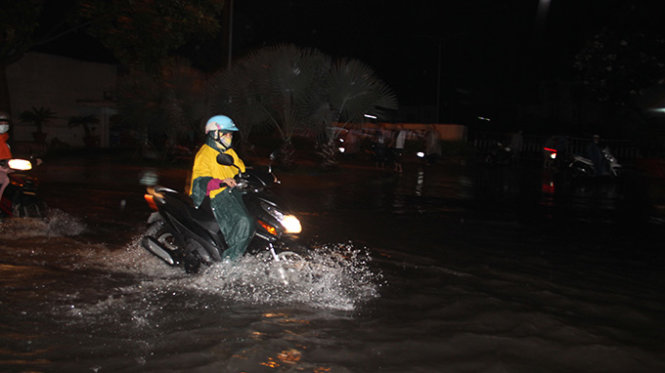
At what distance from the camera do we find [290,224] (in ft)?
19.7

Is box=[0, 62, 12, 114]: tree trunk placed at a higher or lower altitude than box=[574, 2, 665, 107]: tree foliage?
lower

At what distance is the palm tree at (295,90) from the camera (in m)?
20.7

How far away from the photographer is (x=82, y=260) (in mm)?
7332

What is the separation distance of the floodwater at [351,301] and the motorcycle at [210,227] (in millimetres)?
195

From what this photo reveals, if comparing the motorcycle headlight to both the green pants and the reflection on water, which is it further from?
the reflection on water

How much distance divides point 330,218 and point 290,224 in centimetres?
537

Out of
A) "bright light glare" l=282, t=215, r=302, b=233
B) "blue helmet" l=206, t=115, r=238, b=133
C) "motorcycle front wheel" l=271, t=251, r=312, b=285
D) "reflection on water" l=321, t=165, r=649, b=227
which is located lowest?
"motorcycle front wheel" l=271, t=251, r=312, b=285

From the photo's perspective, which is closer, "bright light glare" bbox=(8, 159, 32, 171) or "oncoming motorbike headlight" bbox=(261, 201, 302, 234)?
"oncoming motorbike headlight" bbox=(261, 201, 302, 234)

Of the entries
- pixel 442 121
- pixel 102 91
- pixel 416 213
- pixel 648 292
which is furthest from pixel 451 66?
pixel 648 292

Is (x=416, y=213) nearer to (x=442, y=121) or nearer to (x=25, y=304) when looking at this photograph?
(x=25, y=304)

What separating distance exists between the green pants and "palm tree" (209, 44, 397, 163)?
48.2 ft

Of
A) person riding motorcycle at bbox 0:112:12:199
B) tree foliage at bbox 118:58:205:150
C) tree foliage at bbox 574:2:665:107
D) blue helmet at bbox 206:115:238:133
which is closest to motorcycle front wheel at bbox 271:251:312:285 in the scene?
blue helmet at bbox 206:115:238:133

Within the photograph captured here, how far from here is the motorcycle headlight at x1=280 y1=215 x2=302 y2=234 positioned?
5.97 meters

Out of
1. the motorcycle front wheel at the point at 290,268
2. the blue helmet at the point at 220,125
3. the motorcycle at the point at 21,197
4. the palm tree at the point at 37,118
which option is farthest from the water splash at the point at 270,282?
the palm tree at the point at 37,118
